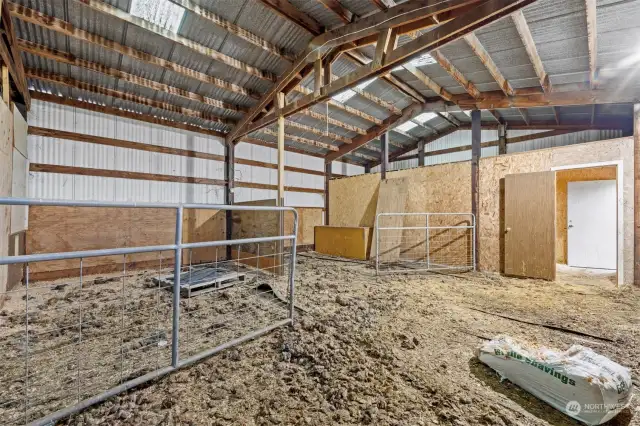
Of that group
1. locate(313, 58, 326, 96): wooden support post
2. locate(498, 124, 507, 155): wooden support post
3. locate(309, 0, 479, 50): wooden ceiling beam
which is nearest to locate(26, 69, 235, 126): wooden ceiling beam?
locate(313, 58, 326, 96): wooden support post

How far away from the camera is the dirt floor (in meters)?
1.43

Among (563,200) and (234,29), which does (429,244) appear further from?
(234,29)

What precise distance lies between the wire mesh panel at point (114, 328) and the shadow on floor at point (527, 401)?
1542 mm

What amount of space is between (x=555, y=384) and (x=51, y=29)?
5923 millimetres

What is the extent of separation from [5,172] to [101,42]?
6.64 ft

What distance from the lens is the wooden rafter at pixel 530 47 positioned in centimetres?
289

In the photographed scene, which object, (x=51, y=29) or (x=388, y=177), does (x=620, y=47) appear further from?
(x=51, y=29)

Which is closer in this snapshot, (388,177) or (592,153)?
(592,153)

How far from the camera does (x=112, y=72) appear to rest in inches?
163

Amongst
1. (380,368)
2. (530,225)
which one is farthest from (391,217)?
(380,368)

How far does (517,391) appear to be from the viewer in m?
1.64

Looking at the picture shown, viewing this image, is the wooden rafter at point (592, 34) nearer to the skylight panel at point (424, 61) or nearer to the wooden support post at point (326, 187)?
the skylight panel at point (424, 61)

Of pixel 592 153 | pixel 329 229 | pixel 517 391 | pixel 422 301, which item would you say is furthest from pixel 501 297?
pixel 329 229

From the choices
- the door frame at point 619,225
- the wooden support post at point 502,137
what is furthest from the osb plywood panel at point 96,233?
the wooden support post at point 502,137
